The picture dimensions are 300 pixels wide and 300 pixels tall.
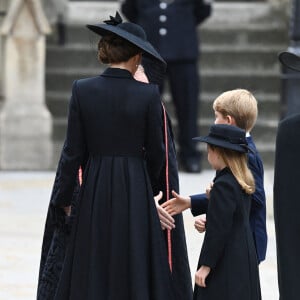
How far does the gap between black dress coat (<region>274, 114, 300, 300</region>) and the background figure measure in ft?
22.3

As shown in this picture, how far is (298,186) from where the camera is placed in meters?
3.94

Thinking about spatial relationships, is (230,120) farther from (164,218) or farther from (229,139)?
(164,218)

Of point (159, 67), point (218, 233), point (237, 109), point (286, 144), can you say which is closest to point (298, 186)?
point (286, 144)

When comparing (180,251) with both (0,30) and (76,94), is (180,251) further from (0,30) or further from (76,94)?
(0,30)

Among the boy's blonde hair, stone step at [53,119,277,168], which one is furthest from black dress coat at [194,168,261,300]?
stone step at [53,119,277,168]

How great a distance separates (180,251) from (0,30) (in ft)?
20.8

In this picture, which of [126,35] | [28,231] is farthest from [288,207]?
[28,231]

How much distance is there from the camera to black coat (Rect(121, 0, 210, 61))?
35.1ft

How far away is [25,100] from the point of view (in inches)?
433

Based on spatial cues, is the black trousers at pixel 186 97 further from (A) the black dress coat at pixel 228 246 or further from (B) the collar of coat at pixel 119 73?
(A) the black dress coat at pixel 228 246

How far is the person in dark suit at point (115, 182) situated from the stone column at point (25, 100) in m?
5.95

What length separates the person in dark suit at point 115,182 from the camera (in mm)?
4926

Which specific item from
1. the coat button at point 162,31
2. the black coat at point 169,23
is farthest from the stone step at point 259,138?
the coat button at point 162,31

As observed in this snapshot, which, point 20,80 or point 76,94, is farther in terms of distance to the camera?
point 20,80
